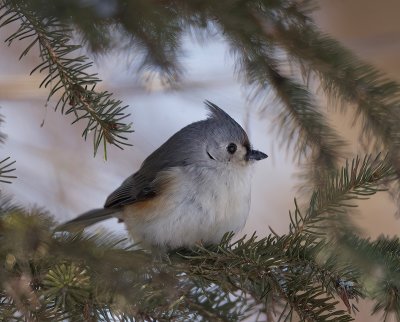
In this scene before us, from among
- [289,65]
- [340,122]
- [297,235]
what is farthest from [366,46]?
[297,235]

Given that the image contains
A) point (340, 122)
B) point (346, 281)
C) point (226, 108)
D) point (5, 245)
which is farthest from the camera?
point (340, 122)

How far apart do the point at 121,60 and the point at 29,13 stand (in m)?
0.70

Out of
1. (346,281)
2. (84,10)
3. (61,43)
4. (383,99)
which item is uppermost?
(84,10)

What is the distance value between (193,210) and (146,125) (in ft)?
3.05

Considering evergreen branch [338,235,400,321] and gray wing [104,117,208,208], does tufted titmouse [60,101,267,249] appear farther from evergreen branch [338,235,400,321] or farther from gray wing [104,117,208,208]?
evergreen branch [338,235,400,321]

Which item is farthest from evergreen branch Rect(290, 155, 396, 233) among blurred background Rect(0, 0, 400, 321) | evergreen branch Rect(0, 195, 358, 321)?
blurred background Rect(0, 0, 400, 321)

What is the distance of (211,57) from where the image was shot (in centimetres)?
210

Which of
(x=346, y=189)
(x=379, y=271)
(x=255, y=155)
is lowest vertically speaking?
(x=379, y=271)

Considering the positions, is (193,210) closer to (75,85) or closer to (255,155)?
(255,155)

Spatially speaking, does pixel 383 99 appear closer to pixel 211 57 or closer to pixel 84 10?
pixel 84 10

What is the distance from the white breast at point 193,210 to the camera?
1447mm

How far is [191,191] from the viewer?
1.48 metres

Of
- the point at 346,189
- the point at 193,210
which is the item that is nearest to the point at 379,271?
the point at 346,189

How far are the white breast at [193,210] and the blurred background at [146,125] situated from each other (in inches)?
19.1
